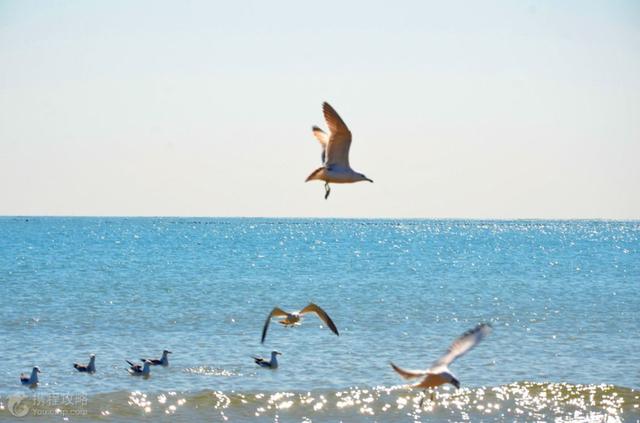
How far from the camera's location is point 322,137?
14.3m

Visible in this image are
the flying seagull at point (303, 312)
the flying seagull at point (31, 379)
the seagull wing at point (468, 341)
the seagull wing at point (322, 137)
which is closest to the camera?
the seagull wing at point (468, 341)

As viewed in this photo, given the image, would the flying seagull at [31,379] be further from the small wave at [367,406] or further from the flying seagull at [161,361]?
the flying seagull at [161,361]

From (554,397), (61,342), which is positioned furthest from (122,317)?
(554,397)

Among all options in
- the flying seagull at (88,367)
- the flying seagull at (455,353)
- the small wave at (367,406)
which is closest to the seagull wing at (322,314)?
the flying seagull at (455,353)

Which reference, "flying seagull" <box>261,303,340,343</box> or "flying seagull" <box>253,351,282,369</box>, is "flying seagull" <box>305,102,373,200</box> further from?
"flying seagull" <box>253,351,282,369</box>

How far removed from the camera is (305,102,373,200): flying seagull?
13.4 meters

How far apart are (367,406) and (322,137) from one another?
312 inches

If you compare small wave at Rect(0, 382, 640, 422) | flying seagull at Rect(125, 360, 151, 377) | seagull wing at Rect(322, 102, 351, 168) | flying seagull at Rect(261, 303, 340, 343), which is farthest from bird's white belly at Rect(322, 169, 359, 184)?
flying seagull at Rect(125, 360, 151, 377)

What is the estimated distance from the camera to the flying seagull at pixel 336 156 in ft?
43.9

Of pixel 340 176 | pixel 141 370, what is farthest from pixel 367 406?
pixel 340 176

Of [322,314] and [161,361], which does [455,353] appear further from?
[161,361]

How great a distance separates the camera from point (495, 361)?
25.1 m

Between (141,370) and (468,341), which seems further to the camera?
(141,370)

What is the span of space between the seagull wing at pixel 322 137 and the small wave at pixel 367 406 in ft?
23.5
